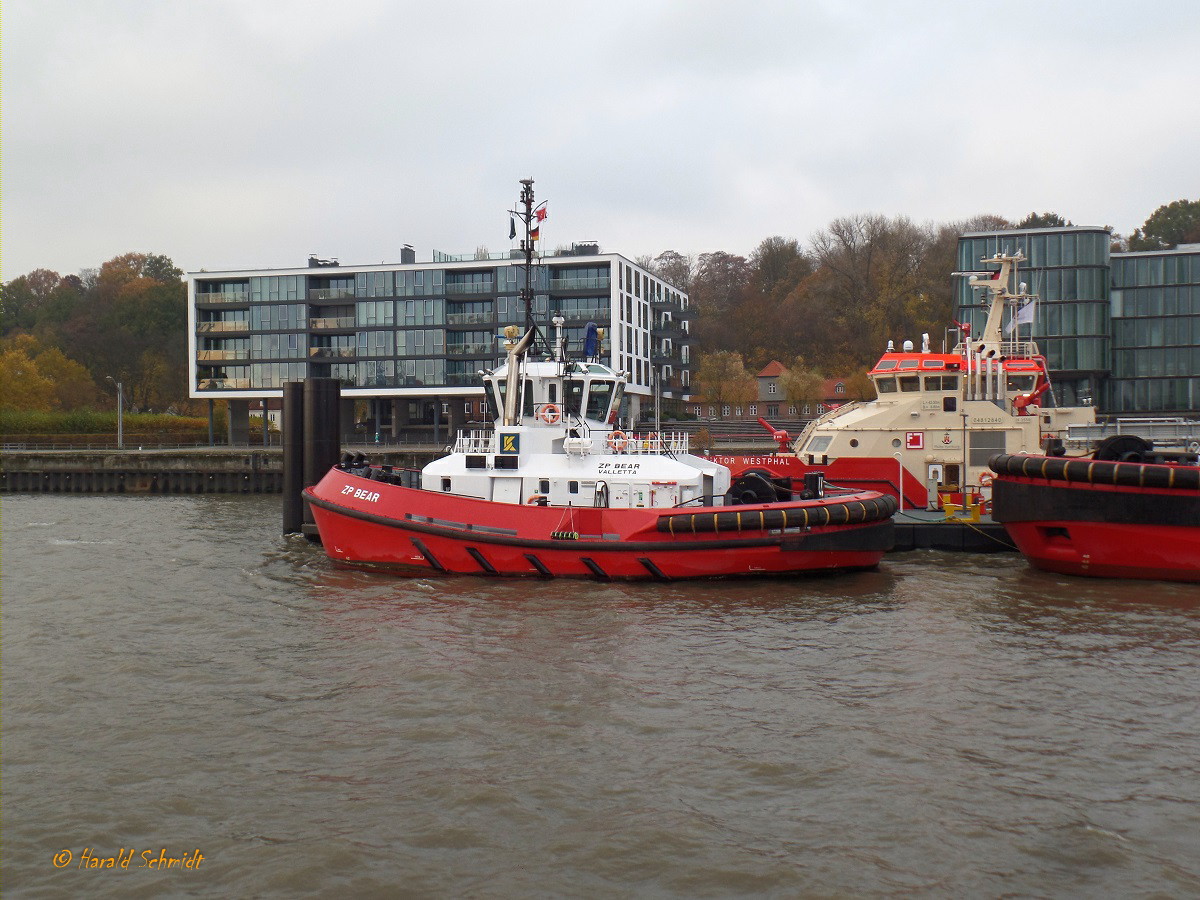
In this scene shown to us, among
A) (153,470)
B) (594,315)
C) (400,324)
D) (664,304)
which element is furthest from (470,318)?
(153,470)

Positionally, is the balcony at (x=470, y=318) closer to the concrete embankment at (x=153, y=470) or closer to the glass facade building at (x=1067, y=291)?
→ the concrete embankment at (x=153, y=470)

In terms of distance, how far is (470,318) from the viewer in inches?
2067

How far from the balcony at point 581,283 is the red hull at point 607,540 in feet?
118

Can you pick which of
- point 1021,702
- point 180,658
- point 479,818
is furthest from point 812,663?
point 180,658

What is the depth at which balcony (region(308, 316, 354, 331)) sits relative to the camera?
54.2 meters

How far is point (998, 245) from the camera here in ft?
153

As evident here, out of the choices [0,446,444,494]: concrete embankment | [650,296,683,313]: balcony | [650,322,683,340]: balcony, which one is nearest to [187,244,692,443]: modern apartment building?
[650,296,683,313]: balcony

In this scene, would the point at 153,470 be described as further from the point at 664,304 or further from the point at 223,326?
the point at 664,304

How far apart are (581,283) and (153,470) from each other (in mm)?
22625

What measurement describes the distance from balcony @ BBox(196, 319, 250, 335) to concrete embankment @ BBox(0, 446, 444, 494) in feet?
38.7

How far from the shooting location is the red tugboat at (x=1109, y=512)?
15555 millimetres

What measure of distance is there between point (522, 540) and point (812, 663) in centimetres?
575

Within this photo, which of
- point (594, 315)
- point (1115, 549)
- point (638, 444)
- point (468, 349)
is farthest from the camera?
point (468, 349)

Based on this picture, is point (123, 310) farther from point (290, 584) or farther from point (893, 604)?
point (893, 604)
